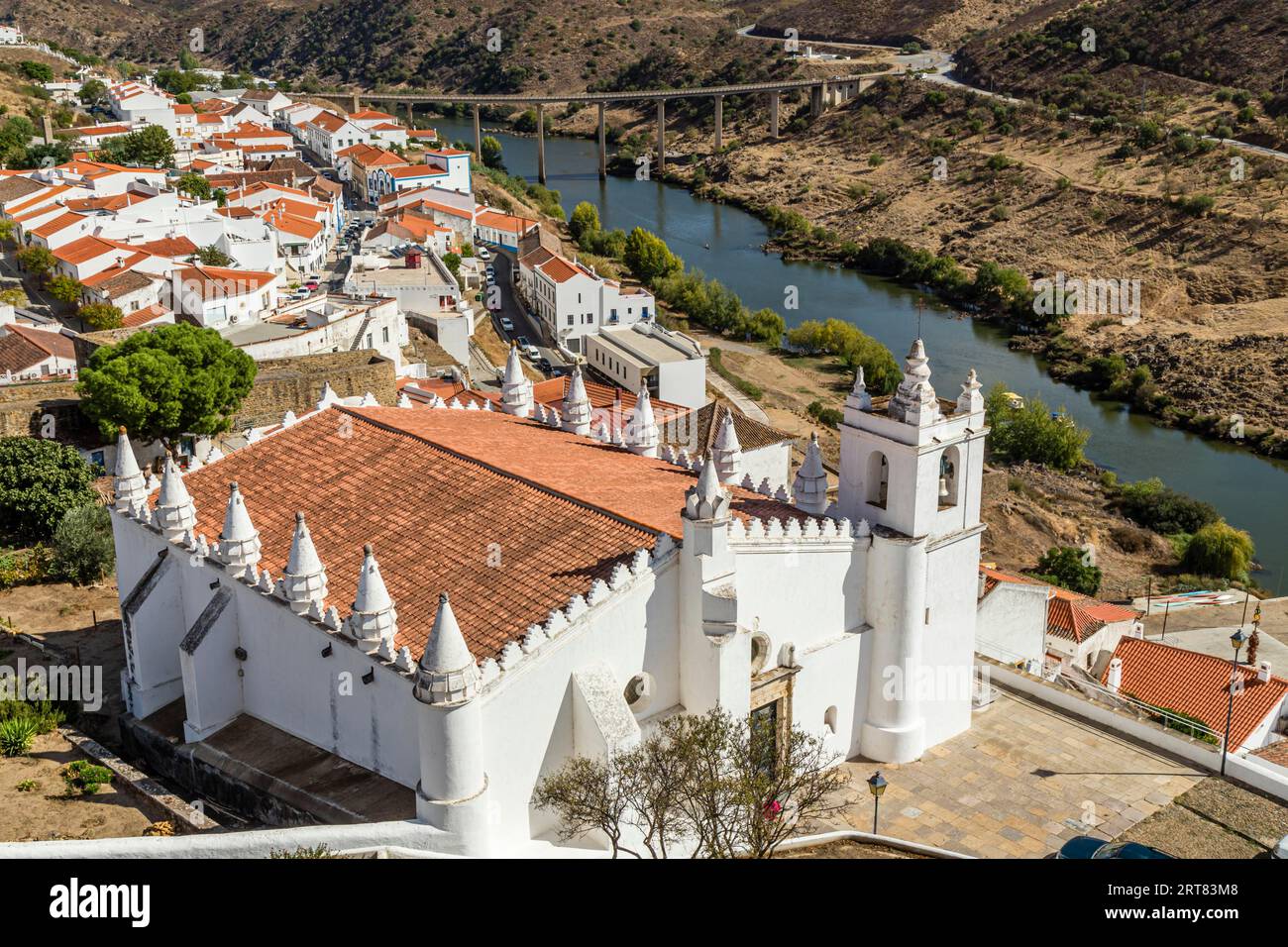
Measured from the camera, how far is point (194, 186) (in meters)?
77.8

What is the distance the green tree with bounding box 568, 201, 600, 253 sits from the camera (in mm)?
96500

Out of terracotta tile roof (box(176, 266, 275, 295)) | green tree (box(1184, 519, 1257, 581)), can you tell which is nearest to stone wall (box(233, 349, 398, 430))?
terracotta tile roof (box(176, 266, 275, 295))

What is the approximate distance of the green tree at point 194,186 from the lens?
3041 inches

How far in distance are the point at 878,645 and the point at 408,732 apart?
381 inches

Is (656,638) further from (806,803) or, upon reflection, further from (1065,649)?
(1065,649)

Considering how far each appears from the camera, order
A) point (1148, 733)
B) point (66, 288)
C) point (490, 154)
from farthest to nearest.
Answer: point (490, 154)
point (66, 288)
point (1148, 733)

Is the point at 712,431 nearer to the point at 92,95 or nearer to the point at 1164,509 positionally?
the point at 1164,509

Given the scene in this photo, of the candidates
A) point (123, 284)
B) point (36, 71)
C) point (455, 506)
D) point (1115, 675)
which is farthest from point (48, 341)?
point (36, 71)

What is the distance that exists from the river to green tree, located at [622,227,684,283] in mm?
5208

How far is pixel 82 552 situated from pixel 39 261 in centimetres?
3362

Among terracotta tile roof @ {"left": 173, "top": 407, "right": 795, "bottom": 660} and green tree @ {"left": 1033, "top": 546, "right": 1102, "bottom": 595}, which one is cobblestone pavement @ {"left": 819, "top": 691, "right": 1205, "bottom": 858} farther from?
green tree @ {"left": 1033, "top": 546, "right": 1102, "bottom": 595}

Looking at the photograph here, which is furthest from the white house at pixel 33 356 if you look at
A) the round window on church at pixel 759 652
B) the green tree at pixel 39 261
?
the round window on church at pixel 759 652

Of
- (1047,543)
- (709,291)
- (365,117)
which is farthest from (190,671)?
(365,117)
